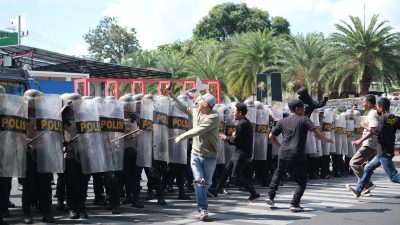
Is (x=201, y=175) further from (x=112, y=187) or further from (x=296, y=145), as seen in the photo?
(x=296, y=145)

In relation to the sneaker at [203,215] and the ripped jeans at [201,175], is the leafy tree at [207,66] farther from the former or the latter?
the sneaker at [203,215]

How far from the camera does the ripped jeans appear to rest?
7820 millimetres

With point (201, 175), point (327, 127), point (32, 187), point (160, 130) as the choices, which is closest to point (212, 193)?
point (160, 130)

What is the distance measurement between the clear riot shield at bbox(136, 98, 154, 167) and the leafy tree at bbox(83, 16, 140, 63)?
57052 mm

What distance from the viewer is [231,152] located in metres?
11.4

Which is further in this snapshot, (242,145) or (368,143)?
(368,143)

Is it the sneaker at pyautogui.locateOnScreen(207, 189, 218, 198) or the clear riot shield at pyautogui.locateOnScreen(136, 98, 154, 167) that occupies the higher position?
the clear riot shield at pyautogui.locateOnScreen(136, 98, 154, 167)

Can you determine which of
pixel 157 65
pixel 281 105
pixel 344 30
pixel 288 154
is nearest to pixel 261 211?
pixel 288 154

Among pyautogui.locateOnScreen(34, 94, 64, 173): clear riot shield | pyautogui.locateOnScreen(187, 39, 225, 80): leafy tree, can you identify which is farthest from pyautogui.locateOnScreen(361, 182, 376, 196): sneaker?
pyautogui.locateOnScreen(187, 39, 225, 80): leafy tree

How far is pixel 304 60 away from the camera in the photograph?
108 feet

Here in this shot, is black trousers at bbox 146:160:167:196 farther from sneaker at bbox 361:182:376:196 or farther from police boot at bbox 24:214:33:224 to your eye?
sneaker at bbox 361:182:376:196

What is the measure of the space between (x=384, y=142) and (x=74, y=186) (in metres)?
5.29

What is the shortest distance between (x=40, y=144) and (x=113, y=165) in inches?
51.4

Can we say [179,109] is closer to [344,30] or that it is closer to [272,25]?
[344,30]
